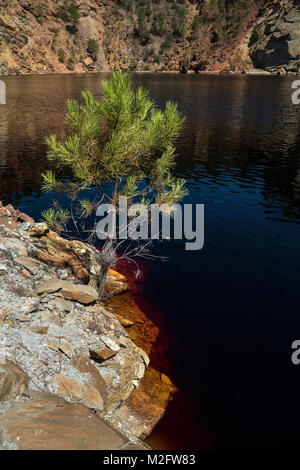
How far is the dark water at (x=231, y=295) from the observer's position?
988cm

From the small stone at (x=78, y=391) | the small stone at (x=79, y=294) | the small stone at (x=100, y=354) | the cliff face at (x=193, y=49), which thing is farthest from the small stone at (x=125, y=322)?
the cliff face at (x=193, y=49)

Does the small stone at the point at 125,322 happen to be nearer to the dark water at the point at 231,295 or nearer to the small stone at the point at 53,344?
the dark water at the point at 231,295

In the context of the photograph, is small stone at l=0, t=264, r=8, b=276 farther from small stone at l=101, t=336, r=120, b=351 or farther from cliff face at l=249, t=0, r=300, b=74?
cliff face at l=249, t=0, r=300, b=74

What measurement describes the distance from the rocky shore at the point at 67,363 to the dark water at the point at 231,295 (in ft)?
4.07

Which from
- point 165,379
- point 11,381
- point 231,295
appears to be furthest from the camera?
point 231,295

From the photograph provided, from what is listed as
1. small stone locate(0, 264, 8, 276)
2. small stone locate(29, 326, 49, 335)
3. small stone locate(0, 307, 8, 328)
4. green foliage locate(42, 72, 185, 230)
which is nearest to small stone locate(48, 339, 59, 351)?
small stone locate(29, 326, 49, 335)

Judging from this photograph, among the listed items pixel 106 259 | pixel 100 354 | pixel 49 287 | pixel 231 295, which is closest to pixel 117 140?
pixel 106 259

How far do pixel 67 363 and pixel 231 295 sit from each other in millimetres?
9730

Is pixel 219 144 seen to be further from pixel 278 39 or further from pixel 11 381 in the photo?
pixel 278 39

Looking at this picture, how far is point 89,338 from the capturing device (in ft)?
35.6

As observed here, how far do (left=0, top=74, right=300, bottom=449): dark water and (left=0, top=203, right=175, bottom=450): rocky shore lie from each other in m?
1.24

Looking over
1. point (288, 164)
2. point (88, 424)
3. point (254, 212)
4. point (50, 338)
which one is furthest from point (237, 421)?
point (288, 164)

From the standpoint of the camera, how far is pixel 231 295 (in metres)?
15.9

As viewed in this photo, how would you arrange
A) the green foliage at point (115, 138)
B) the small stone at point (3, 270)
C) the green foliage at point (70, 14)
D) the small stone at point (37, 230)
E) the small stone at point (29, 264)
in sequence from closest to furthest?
the green foliage at point (115, 138), the small stone at point (3, 270), the small stone at point (29, 264), the small stone at point (37, 230), the green foliage at point (70, 14)
